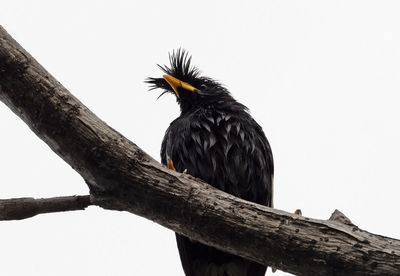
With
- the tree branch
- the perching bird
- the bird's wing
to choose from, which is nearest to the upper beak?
the perching bird

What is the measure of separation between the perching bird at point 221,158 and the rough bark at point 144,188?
1.10 meters

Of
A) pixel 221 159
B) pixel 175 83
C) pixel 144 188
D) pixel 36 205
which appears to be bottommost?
pixel 36 205

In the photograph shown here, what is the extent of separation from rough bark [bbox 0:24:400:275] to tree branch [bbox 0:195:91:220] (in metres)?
0.12

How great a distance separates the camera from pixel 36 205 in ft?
10.7

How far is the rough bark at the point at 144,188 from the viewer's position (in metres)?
3.08

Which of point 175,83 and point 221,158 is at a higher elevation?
point 175,83

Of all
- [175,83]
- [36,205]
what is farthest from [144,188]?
[175,83]

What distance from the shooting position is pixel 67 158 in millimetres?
3293

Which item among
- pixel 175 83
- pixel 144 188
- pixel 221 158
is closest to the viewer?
pixel 144 188

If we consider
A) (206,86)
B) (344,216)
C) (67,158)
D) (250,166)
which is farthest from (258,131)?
(67,158)

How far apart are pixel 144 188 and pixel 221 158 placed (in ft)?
4.94

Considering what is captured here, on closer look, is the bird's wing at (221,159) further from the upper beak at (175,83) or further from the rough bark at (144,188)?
the rough bark at (144,188)

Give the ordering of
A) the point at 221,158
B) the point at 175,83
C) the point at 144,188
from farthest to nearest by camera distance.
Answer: the point at 175,83 < the point at 221,158 < the point at 144,188

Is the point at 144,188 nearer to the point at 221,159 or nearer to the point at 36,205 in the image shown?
the point at 36,205
